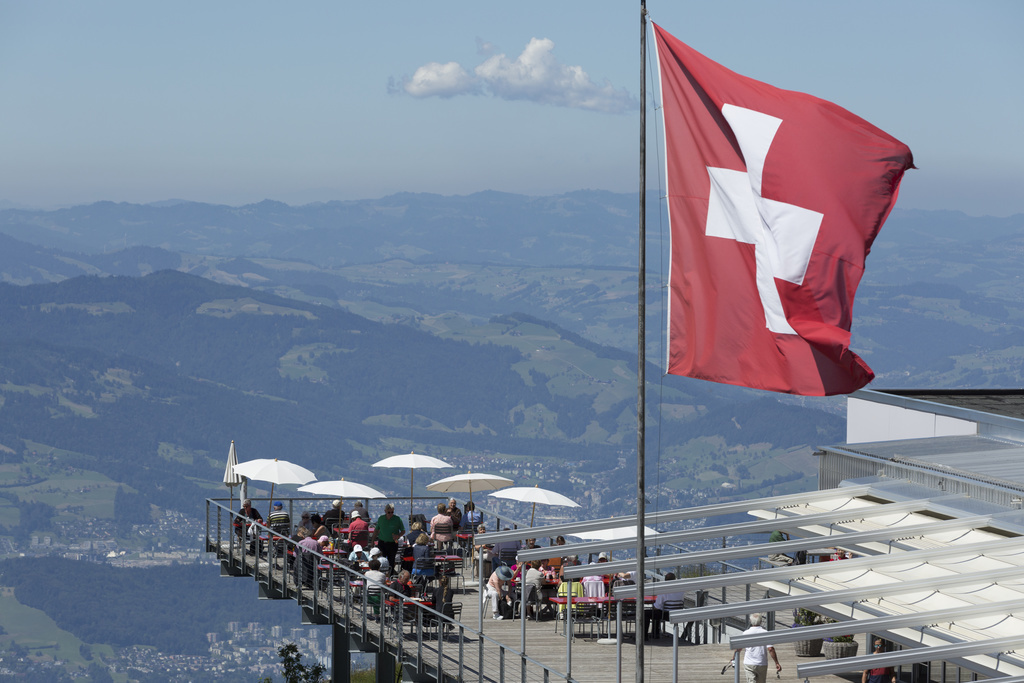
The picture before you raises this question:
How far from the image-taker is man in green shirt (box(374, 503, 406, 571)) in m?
26.1

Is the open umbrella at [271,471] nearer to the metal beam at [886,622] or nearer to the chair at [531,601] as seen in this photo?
the chair at [531,601]

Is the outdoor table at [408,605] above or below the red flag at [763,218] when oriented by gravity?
below

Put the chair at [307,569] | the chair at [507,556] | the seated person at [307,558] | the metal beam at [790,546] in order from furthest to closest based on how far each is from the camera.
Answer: the chair at [307,569], the seated person at [307,558], the chair at [507,556], the metal beam at [790,546]

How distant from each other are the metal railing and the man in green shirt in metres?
1.04

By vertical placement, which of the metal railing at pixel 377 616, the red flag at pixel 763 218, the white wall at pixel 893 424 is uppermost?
the red flag at pixel 763 218

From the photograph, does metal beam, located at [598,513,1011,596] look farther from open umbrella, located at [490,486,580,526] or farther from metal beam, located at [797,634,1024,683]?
open umbrella, located at [490,486,580,526]

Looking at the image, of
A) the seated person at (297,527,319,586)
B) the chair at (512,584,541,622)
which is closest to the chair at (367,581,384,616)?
the seated person at (297,527,319,586)

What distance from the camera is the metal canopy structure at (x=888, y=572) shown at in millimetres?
13297

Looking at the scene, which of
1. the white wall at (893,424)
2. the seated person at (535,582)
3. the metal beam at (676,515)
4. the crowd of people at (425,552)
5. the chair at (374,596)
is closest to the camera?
the metal beam at (676,515)

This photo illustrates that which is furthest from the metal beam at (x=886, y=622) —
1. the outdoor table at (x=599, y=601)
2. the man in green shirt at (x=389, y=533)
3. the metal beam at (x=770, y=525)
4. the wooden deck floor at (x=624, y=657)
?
the man in green shirt at (x=389, y=533)

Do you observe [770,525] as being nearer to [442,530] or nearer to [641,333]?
[641,333]

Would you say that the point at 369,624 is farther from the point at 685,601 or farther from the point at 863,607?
the point at 863,607

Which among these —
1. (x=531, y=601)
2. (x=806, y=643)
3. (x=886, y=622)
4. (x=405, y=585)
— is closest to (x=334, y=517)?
(x=405, y=585)

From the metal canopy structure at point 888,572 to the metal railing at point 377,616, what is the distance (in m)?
2.92
